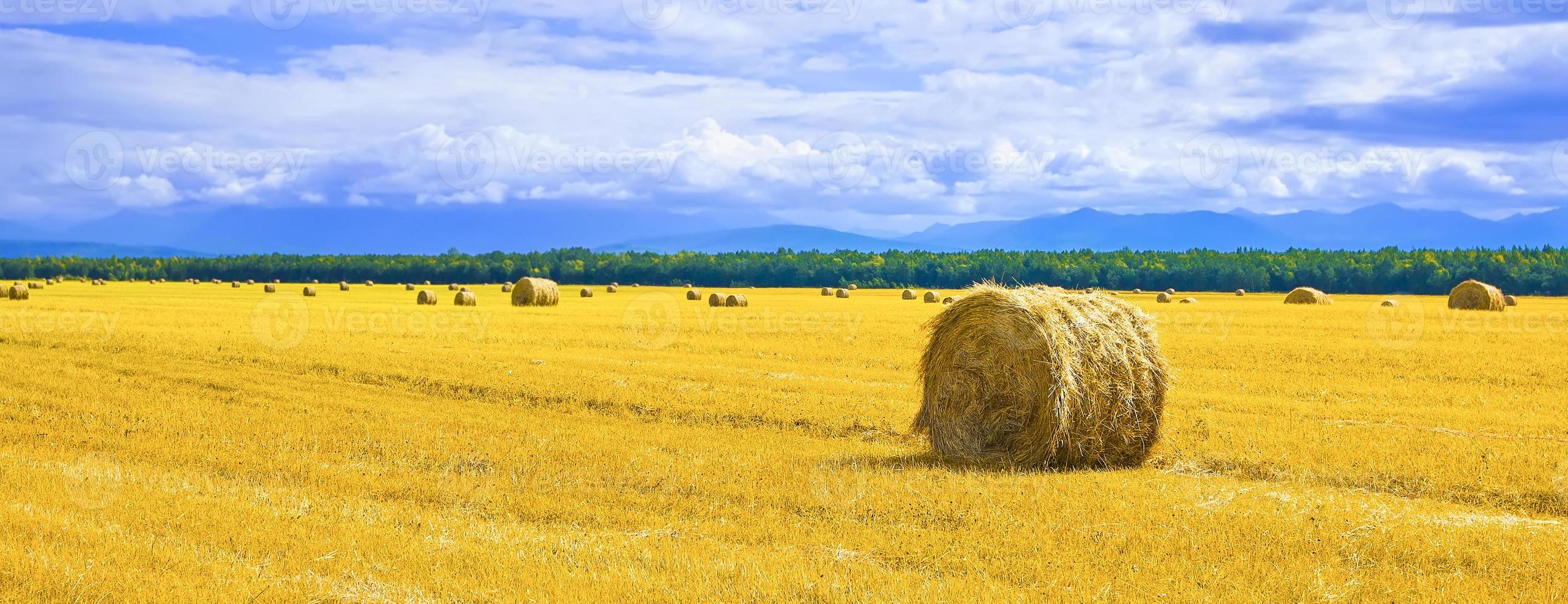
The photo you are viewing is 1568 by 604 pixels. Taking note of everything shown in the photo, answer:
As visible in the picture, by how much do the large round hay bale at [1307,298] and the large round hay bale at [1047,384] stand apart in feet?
144

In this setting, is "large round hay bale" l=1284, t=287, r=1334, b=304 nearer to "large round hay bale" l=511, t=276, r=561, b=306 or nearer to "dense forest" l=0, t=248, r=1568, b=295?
"large round hay bale" l=511, t=276, r=561, b=306

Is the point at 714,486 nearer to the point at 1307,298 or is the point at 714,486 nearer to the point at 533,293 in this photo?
the point at 533,293

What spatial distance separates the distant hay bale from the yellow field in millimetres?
23277

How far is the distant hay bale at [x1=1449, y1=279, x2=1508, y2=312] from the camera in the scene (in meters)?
43.2

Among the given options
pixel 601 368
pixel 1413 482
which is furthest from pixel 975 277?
pixel 1413 482

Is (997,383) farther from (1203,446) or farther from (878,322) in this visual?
(878,322)

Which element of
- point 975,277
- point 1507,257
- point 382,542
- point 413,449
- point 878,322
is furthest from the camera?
point 975,277

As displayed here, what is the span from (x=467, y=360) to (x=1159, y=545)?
50.6 ft

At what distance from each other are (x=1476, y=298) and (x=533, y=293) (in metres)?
36.8

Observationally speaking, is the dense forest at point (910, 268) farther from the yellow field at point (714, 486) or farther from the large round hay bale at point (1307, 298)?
the yellow field at point (714, 486)

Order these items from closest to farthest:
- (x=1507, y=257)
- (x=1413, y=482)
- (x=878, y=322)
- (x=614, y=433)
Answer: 1. (x=1413, y=482)
2. (x=614, y=433)
3. (x=878, y=322)
4. (x=1507, y=257)

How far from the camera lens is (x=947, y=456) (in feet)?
42.5

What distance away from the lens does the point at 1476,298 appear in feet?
143

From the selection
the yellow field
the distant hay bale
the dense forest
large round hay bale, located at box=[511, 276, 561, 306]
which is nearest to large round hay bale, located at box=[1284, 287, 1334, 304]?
the distant hay bale
